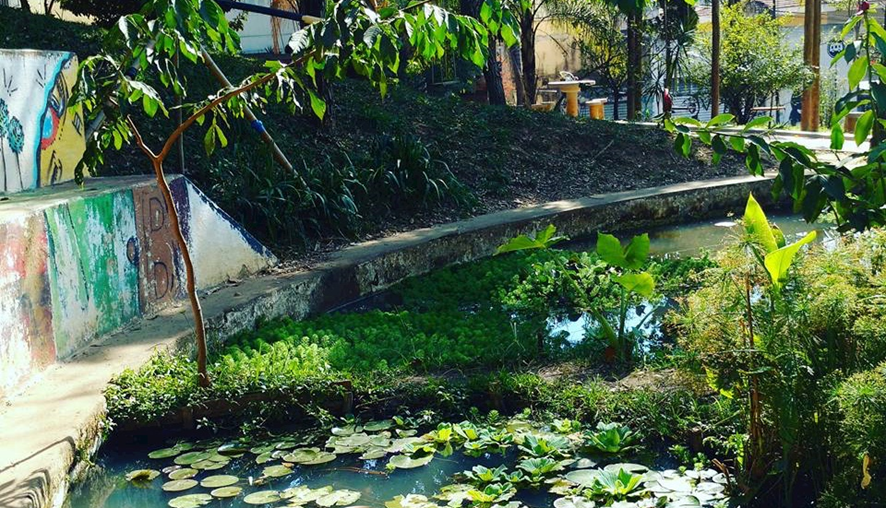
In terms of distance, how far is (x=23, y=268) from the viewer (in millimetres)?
5746

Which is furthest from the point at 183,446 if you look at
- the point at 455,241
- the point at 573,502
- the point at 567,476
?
the point at 455,241

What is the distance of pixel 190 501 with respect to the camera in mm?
4859

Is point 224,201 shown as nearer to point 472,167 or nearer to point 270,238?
point 270,238

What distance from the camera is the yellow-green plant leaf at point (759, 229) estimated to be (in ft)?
14.1

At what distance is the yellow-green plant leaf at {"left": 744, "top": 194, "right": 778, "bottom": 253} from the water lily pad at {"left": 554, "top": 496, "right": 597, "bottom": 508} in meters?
1.33

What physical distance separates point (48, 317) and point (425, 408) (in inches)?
88.4

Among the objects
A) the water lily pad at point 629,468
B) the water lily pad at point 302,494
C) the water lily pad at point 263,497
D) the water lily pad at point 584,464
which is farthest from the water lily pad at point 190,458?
the water lily pad at point 629,468

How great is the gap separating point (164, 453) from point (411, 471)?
1371mm

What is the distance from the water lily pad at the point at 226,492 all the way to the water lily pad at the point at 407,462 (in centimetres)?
74

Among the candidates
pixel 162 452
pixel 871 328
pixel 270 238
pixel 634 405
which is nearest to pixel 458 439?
pixel 634 405

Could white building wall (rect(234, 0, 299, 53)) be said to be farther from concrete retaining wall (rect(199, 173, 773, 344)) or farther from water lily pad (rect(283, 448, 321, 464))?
water lily pad (rect(283, 448, 321, 464))

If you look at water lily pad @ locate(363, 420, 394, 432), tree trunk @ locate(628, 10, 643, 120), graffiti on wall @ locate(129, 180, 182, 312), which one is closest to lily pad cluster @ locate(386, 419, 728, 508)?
water lily pad @ locate(363, 420, 394, 432)

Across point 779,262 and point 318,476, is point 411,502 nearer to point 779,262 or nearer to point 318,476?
point 318,476

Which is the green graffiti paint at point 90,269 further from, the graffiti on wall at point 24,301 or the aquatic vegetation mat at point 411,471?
the aquatic vegetation mat at point 411,471
